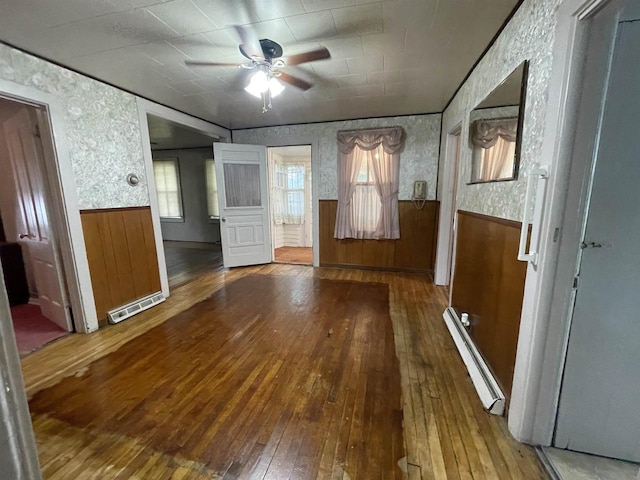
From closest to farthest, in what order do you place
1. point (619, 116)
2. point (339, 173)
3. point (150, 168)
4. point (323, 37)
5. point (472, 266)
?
point (619, 116)
point (323, 37)
point (472, 266)
point (150, 168)
point (339, 173)

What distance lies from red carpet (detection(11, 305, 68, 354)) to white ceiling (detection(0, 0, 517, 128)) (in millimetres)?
2320

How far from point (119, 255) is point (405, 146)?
3.83 m

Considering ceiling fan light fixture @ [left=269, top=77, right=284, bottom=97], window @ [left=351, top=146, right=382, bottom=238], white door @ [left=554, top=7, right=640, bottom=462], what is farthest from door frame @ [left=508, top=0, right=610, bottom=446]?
window @ [left=351, top=146, right=382, bottom=238]

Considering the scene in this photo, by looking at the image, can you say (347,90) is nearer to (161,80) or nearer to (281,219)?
(161,80)

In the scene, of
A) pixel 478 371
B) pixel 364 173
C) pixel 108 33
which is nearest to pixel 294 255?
pixel 364 173

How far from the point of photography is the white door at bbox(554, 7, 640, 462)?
1.15 meters

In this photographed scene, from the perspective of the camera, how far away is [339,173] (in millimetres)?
4273

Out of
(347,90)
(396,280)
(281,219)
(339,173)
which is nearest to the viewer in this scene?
(347,90)

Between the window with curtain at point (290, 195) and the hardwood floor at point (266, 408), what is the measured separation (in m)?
3.69

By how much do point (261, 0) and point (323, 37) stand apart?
532 millimetres

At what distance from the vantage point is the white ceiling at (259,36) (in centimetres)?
165

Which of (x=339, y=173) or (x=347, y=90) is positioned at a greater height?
(x=347, y=90)

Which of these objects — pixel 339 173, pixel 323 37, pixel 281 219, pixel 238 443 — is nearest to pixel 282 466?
pixel 238 443

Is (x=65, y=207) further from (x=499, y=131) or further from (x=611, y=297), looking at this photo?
(x=611, y=297)
